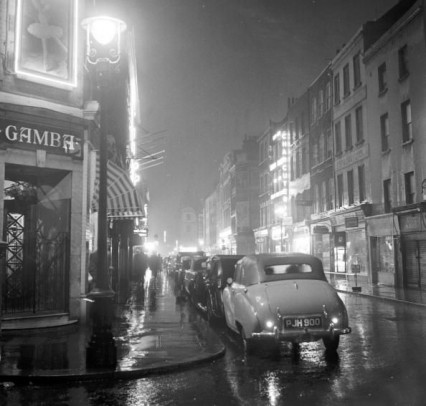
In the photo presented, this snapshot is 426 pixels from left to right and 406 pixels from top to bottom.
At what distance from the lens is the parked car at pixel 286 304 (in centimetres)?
876

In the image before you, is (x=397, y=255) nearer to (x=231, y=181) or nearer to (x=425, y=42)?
(x=425, y=42)

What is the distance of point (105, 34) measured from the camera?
328 inches

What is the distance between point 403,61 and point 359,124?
6164mm

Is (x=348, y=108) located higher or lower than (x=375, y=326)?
higher

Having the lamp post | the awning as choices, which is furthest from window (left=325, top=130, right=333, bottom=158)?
the lamp post

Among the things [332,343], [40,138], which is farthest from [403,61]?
[332,343]

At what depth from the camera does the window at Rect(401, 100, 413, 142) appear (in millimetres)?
25934

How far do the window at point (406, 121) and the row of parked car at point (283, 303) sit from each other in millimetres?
17342

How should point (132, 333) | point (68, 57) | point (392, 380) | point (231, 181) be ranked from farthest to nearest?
point (231, 181) → point (68, 57) → point (132, 333) → point (392, 380)

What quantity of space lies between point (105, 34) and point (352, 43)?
2739 cm

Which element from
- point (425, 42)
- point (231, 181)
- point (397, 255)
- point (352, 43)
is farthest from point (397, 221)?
point (231, 181)

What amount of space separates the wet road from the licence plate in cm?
58

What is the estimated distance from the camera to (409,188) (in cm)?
2584

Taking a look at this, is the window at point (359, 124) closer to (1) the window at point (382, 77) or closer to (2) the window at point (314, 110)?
(1) the window at point (382, 77)
